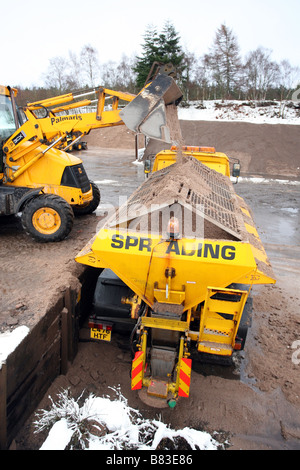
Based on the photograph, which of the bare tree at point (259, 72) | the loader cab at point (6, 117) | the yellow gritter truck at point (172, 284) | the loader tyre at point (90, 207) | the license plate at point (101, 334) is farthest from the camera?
the bare tree at point (259, 72)

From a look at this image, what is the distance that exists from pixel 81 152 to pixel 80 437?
26099mm

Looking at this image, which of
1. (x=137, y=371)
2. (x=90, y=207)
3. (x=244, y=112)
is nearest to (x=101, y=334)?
(x=137, y=371)

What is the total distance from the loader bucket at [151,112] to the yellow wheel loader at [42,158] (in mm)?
1400

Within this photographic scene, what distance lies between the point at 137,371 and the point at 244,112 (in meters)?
30.1

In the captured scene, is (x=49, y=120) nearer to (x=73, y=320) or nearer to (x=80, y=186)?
(x=80, y=186)

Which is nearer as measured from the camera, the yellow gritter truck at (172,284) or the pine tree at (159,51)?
the yellow gritter truck at (172,284)

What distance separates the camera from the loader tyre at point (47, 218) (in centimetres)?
586

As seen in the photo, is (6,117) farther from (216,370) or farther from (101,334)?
(216,370)

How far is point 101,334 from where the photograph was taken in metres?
4.07

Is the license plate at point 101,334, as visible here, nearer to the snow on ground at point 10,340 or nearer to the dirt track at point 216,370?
the dirt track at point 216,370

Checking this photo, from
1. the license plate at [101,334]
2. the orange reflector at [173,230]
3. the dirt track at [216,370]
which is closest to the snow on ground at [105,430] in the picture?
the dirt track at [216,370]

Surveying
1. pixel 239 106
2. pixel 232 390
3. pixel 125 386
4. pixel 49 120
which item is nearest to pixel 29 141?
pixel 49 120

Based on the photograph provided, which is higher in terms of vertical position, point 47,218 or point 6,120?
point 6,120

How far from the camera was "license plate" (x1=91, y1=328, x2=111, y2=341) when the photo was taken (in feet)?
13.3
